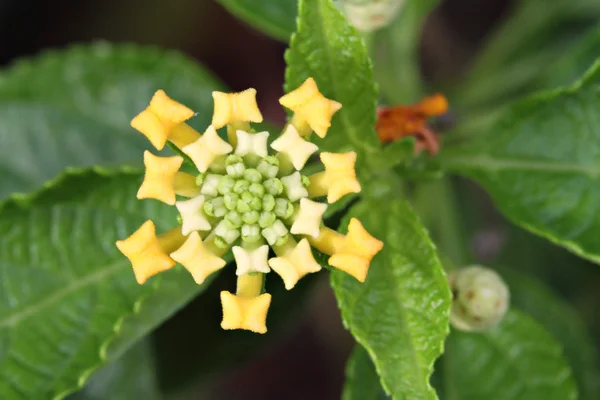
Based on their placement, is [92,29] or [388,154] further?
[92,29]

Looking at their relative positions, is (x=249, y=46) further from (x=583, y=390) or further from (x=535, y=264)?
(x=583, y=390)

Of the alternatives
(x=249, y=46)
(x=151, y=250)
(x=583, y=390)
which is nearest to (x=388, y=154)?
(x=151, y=250)

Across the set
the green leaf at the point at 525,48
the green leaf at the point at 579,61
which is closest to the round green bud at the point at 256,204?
the green leaf at the point at 579,61

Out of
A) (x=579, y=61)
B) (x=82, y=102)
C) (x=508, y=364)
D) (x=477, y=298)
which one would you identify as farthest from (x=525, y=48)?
(x=82, y=102)

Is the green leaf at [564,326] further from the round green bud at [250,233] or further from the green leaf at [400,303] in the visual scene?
the round green bud at [250,233]

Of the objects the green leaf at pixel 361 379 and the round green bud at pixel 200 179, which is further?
the green leaf at pixel 361 379

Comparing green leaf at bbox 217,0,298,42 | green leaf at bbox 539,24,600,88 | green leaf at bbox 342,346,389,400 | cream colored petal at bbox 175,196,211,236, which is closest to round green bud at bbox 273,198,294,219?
cream colored petal at bbox 175,196,211,236

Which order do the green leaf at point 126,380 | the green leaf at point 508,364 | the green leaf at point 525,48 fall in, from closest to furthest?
the green leaf at point 508,364 → the green leaf at point 126,380 → the green leaf at point 525,48
